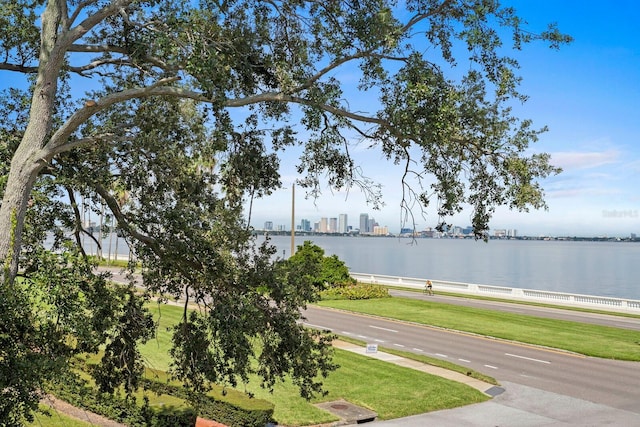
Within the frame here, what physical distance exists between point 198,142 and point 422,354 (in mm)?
17512

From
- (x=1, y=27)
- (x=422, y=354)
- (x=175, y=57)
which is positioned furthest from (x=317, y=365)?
(x=422, y=354)

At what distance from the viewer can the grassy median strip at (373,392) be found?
54.9ft

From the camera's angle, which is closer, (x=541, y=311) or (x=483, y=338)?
(x=483, y=338)

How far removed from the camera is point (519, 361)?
2486 centimetres

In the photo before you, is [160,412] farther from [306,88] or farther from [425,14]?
[425,14]

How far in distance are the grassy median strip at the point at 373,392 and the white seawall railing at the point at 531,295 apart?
25873 mm

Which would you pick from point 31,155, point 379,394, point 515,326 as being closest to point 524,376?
point 379,394

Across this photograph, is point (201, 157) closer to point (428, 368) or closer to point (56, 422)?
point (56, 422)

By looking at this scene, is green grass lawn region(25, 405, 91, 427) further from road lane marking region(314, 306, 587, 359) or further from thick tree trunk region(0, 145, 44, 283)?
road lane marking region(314, 306, 587, 359)

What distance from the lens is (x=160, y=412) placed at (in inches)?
540

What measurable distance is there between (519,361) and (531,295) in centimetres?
2421

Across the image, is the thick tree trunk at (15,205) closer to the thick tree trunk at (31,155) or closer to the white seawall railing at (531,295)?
the thick tree trunk at (31,155)

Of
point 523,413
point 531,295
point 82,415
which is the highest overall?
point 531,295

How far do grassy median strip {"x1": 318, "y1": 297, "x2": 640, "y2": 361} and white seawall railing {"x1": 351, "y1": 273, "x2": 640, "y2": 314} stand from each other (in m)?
8.58
